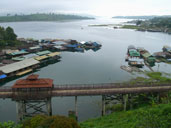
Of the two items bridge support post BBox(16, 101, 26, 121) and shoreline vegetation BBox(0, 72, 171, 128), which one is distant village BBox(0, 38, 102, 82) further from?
shoreline vegetation BBox(0, 72, 171, 128)

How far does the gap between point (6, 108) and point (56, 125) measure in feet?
83.2

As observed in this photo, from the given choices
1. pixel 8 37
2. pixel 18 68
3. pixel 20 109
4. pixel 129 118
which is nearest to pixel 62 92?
pixel 20 109

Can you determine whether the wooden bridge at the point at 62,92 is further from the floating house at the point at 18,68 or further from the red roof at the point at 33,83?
the floating house at the point at 18,68

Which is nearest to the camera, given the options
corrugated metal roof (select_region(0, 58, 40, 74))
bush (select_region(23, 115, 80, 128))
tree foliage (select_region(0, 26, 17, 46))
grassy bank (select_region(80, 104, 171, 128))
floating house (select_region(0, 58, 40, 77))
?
bush (select_region(23, 115, 80, 128))

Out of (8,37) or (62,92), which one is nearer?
(62,92)

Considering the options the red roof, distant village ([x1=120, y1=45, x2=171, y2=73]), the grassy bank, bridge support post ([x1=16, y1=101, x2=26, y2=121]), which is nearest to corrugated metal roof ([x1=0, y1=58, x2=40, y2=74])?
bridge support post ([x1=16, y1=101, x2=26, y2=121])

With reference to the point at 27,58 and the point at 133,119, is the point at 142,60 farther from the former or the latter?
the point at 27,58

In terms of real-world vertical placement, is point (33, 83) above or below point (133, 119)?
above

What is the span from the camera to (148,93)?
37.1 meters

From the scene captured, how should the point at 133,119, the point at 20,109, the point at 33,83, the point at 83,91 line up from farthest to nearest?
1. the point at 83,91
2. the point at 20,109
3. the point at 33,83
4. the point at 133,119

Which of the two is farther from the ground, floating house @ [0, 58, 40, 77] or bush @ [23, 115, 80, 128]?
bush @ [23, 115, 80, 128]

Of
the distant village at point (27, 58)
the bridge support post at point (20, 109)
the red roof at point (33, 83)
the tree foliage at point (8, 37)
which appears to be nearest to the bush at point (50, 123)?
the red roof at point (33, 83)

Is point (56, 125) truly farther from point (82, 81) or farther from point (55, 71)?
point (55, 71)

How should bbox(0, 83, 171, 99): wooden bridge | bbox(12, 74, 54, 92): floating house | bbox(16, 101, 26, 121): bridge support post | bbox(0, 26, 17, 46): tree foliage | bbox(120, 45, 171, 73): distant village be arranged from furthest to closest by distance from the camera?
bbox(0, 26, 17, 46): tree foliage
bbox(120, 45, 171, 73): distant village
bbox(16, 101, 26, 121): bridge support post
bbox(0, 83, 171, 99): wooden bridge
bbox(12, 74, 54, 92): floating house
